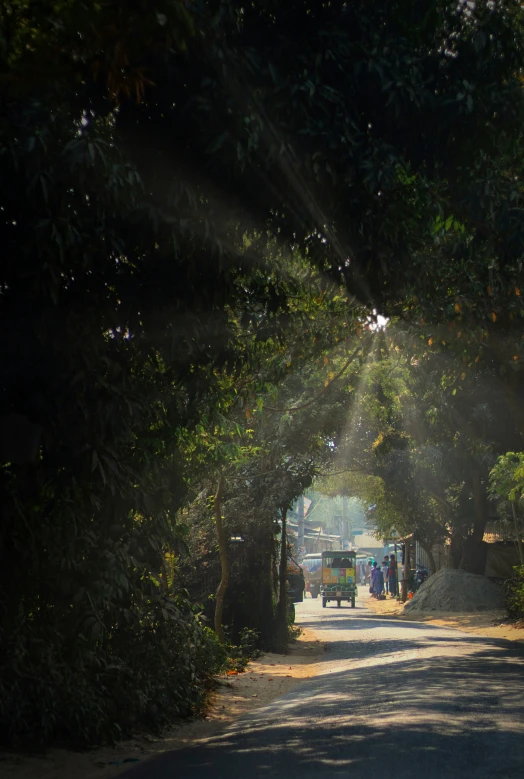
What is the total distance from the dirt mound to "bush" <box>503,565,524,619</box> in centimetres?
781

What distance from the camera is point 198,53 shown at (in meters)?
7.03

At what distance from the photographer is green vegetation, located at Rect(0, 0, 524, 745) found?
6.15m

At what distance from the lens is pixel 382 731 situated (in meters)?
8.16

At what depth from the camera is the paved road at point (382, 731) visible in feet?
22.5

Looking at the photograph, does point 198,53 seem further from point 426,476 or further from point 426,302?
point 426,476

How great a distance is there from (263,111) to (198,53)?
2.14ft

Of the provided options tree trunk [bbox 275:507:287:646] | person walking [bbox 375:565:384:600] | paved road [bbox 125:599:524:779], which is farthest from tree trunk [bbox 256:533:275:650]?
person walking [bbox 375:565:384:600]

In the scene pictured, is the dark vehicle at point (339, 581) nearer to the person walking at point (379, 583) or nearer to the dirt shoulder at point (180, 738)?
the person walking at point (379, 583)

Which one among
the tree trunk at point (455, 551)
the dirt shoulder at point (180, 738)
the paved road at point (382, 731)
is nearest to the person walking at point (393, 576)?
the tree trunk at point (455, 551)

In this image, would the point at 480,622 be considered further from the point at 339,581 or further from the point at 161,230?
the point at 161,230

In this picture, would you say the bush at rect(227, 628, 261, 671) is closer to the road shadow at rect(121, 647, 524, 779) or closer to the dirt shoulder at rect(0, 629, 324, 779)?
the dirt shoulder at rect(0, 629, 324, 779)

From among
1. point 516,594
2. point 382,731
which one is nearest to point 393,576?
point 516,594

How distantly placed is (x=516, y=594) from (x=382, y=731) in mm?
18442

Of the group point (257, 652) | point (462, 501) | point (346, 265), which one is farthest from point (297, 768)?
point (462, 501)
